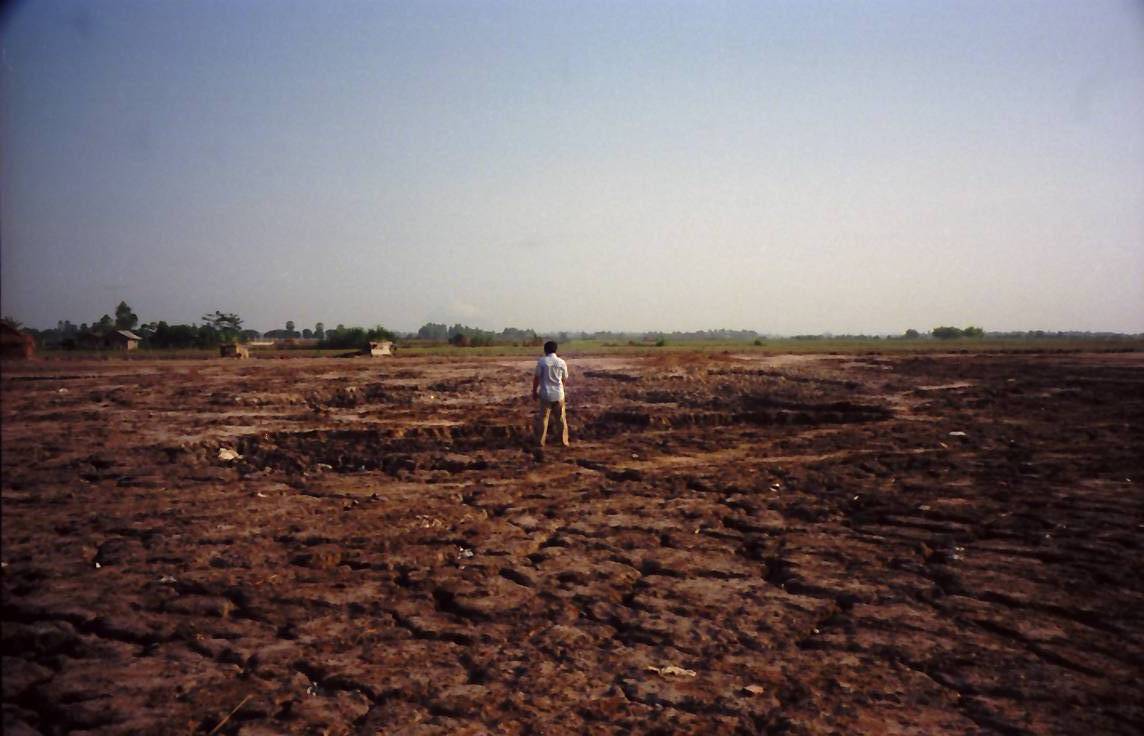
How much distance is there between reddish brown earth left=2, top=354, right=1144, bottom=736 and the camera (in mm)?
2820

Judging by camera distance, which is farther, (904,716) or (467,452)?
(467,452)

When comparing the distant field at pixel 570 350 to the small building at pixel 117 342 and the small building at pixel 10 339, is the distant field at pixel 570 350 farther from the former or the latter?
the small building at pixel 10 339

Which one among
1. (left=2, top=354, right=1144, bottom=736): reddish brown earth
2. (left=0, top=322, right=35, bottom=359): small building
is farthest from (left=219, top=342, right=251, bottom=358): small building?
(left=0, top=322, right=35, bottom=359): small building

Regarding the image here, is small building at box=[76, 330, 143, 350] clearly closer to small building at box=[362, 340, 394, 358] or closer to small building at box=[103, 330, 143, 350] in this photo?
small building at box=[103, 330, 143, 350]

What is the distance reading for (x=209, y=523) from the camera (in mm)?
5352

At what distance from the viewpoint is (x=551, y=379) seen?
360 inches

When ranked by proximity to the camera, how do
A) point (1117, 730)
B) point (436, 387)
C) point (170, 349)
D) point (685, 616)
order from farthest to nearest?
point (170, 349) → point (436, 387) → point (685, 616) → point (1117, 730)

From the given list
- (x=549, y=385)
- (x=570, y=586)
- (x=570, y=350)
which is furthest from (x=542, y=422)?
(x=570, y=350)

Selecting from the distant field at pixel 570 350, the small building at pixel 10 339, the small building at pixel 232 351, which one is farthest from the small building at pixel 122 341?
the small building at pixel 10 339

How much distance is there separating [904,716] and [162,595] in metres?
3.96

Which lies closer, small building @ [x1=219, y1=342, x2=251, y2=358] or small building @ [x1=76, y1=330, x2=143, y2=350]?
small building @ [x1=76, y1=330, x2=143, y2=350]

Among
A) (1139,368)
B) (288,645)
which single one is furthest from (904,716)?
(1139,368)

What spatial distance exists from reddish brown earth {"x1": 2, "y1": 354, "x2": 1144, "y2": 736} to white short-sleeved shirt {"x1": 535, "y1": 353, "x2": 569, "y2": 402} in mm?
907

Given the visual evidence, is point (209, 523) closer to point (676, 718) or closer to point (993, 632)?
point (676, 718)
